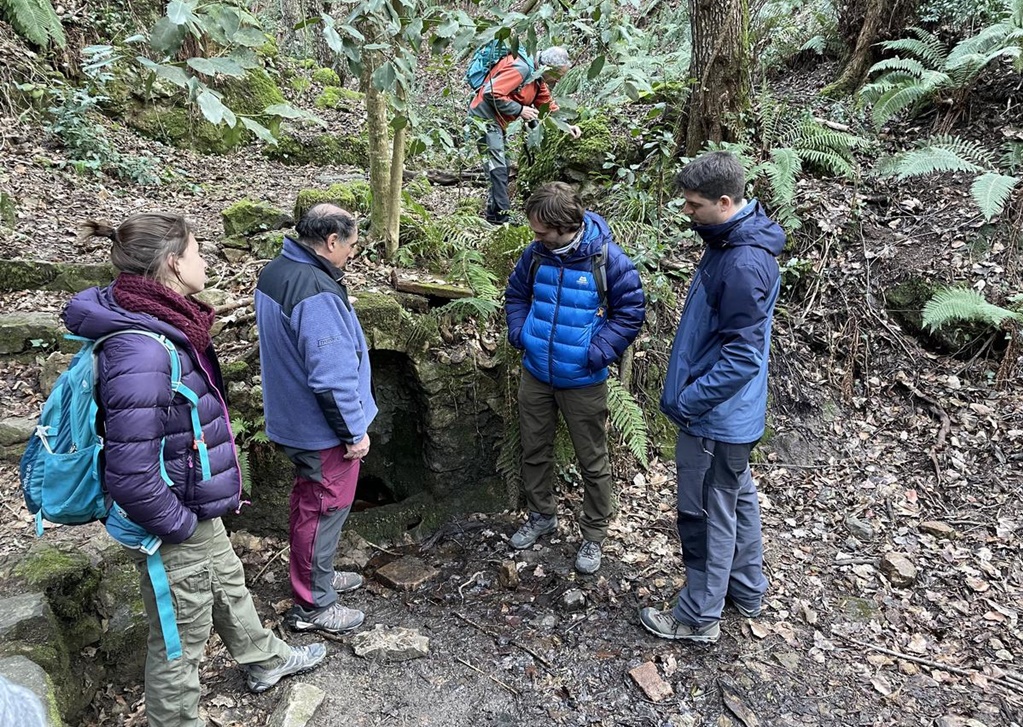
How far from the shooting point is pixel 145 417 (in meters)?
2.32

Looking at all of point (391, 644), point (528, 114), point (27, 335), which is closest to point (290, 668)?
point (391, 644)

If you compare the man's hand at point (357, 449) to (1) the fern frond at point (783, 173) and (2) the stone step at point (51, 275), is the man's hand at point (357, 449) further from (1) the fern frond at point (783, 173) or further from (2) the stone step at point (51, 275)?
(1) the fern frond at point (783, 173)

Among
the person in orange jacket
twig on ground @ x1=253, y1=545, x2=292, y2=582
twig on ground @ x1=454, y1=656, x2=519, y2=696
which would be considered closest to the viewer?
twig on ground @ x1=454, y1=656, x2=519, y2=696

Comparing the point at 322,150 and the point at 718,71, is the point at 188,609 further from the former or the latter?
the point at 322,150

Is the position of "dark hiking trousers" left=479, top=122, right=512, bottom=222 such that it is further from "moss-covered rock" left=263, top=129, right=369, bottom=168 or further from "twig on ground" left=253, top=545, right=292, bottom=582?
"twig on ground" left=253, top=545, right=292, bottom=582

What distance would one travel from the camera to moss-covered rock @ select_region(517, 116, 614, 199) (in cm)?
711

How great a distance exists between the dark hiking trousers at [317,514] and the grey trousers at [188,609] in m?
0.60

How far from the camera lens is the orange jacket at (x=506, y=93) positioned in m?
5.85

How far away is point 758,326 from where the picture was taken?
3.03 m

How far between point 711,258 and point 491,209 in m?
3.91

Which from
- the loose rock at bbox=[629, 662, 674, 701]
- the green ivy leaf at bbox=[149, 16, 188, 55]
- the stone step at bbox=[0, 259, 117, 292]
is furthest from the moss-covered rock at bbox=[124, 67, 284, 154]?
the loose rock at bbox=[629, 662, 674, 701]

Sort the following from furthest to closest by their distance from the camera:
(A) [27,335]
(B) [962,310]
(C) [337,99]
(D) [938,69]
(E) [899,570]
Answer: (C) [337,99], (D) [938,69], (B) [962,310], (A) [27,335], (E) [899,570]

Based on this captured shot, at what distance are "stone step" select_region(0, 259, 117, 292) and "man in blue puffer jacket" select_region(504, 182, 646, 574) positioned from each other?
382 centimetres

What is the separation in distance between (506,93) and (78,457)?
4868 mm
